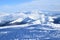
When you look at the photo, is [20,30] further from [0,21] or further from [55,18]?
[55,18]

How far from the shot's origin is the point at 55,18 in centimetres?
587

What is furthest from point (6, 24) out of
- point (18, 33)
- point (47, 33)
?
point (47, 33)

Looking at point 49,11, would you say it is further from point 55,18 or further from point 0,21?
point 0,21

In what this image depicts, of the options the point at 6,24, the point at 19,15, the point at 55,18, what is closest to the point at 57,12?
the point at 55,18

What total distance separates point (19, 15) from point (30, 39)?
118 centimetres

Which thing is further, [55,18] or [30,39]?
[55,18]

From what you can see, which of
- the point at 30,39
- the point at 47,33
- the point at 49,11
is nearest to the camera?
the point at 30,39

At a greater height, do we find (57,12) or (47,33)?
(57,12)

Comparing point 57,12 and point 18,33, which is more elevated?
point 57,12

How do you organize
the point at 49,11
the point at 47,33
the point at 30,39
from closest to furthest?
the point at 30,39 → the point at 47,33 → the point at 49,11

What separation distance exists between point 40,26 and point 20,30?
558 mm

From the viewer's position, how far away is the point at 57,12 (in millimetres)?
5891

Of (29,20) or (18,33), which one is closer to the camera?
(18,33)

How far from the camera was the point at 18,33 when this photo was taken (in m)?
5.58
